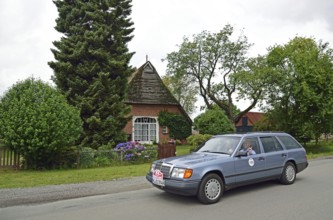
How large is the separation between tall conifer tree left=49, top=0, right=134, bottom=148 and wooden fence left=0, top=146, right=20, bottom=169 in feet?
14.8

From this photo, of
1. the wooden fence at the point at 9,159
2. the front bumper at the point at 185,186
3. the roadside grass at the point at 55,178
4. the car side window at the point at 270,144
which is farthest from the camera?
the wooden fence at the point at 9,159

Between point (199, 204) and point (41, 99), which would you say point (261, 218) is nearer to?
point (199, 204)

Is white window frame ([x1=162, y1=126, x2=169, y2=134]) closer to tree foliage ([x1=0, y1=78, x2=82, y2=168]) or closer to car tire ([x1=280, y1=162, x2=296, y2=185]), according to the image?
tree foliage ([x1=0, y1=78, x2=82, y2=168])

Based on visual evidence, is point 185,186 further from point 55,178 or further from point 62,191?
point 55,178

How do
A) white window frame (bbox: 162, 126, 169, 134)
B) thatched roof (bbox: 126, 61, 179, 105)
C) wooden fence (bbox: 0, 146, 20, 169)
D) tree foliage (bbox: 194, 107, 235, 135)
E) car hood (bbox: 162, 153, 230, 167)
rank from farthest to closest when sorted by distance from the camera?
1. white window frame (bbox: 162, 126, 169, 134)
2. thatched roof (bbox: 126, 61, 179, 105)
3. tree foliage (bbox: 194, 107, 235, 135)
4. wooden fence (bbox: 0, 146, 20, 169)
5. car hood (bbox: 162, 153, 230, 167)

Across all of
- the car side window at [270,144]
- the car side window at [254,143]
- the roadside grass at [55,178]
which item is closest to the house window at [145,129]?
the roadside grass at [55,178]

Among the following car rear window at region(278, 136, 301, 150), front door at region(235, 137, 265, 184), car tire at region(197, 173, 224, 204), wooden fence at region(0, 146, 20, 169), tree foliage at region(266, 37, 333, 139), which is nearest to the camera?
car tire at region(197, 173, 224, 204)

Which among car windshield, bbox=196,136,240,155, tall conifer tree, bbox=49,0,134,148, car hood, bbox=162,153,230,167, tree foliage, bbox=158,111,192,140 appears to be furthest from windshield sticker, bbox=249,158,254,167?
tree foliage, bbox=158,111,192,140

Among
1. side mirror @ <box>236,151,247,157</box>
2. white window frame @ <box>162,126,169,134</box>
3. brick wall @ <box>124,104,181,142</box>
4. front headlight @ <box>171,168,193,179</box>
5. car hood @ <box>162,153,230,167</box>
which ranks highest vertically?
brick wall @ <box>124,104,181,142</box>

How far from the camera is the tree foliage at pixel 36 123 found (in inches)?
486

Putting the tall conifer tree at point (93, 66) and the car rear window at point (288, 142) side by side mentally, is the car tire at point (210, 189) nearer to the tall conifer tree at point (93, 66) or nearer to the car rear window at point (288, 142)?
the car rear window at point (288, 142)

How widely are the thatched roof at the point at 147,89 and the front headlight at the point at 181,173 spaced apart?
19483 millimetres

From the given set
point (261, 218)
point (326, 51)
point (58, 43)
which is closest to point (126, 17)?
point (58, 43)

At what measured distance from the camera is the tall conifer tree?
17547 millimetres
